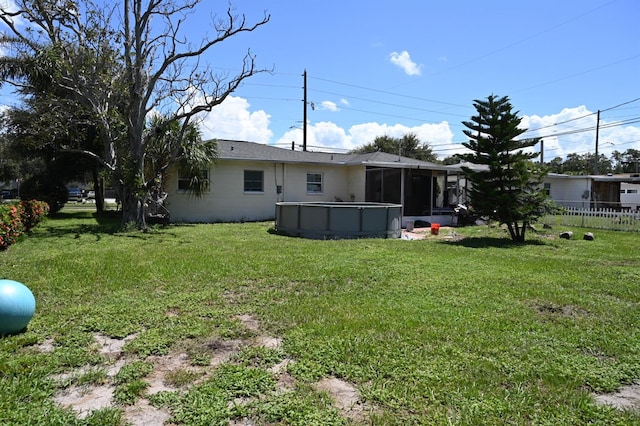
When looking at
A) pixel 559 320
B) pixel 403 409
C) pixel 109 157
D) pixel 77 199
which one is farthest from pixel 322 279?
pixel 77 199

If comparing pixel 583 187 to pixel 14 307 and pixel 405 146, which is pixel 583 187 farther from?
pixel 14 307

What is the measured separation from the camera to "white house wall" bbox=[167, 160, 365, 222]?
16.0 metres

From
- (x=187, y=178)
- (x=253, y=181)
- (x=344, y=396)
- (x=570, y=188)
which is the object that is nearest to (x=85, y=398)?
(x=344, y=396)

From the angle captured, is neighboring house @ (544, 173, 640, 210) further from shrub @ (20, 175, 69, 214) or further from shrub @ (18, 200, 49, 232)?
shrub @ (20, 175, 69, 214)

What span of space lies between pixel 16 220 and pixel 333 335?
30.3 ft

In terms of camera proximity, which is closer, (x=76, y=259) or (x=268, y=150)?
(x=76, y=259)

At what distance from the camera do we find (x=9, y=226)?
884 cm

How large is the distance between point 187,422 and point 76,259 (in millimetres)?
6151

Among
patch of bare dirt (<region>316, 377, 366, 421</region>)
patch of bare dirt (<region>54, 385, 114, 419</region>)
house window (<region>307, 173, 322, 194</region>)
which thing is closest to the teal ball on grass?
patch of bare dirt (<region>54, 385, 114, 419</region>)

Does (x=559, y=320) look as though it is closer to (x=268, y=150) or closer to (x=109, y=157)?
(x=109, y=157)

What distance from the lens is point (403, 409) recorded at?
8.61 ft

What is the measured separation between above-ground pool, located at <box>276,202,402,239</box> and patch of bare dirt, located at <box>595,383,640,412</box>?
28.1ft

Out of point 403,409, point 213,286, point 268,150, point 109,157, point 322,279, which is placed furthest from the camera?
point 268,150

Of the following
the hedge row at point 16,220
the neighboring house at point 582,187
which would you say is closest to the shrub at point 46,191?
the hedge row at point 16,220
